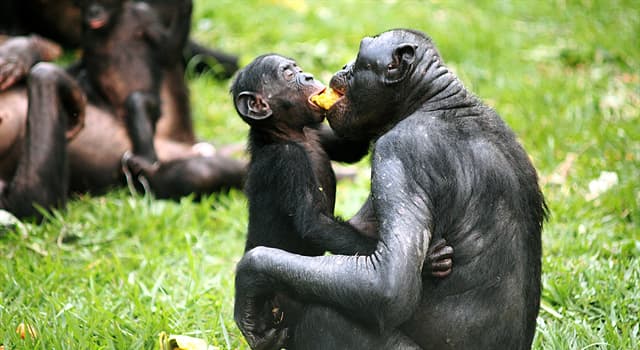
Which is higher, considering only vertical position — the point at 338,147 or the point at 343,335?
the point at 338,147

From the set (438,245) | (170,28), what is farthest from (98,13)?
(438,245)

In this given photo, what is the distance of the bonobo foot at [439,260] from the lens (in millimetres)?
3623

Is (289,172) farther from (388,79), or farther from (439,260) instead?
(439,260)

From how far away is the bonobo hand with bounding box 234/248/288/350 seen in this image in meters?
3.70

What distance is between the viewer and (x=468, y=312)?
3.67 meters

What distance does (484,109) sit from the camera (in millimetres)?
3908

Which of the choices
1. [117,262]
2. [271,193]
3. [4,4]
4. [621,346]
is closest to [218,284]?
[117,262]

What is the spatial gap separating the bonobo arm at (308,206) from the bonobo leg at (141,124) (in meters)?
2.80

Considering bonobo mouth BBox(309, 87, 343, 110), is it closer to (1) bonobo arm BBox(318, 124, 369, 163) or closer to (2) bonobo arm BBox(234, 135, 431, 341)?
(1) bonobo arm BBox(318, 124, 369, 163)

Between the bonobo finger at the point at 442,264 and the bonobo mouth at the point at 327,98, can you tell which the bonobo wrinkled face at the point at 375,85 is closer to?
the bonobo mouth at the point at 327,98

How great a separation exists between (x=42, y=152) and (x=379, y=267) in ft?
10.9

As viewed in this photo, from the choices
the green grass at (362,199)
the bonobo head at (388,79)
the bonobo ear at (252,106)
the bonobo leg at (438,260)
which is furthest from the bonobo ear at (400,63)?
the green grass at (362,199)

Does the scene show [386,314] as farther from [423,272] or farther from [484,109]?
[484,109]

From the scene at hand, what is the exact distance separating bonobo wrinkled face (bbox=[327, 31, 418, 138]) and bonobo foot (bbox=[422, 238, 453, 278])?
0.62 m
